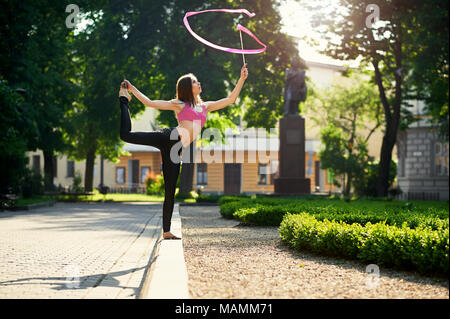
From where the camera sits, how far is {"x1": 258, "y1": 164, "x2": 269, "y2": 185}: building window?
50938mm

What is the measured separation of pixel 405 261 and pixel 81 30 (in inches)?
1143

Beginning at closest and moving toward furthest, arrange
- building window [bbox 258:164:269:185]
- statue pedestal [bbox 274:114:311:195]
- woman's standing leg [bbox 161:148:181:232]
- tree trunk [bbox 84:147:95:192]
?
woman's standing leg [bbox 161:148:181:232] < statue pedestal [bbox 274:114:311:195] < tree trunk [bbox 84:147:95:192] < building window [bbox 258:164:269:185]

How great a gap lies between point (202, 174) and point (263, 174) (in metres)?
5.22

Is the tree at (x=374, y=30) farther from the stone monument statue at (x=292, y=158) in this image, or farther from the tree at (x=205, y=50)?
the tree at (x=205, y=50)

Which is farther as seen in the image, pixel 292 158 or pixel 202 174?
pixel 202 174

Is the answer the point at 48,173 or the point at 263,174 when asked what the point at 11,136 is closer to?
the point at 48,173

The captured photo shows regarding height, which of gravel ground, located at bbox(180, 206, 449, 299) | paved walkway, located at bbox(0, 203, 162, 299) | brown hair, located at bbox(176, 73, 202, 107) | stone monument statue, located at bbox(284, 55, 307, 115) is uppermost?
stone monument statue, located at bbox(284, 55, 307, 115)

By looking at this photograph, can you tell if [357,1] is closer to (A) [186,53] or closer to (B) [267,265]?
(A) [186,53]

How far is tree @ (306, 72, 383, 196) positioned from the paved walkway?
2626cm

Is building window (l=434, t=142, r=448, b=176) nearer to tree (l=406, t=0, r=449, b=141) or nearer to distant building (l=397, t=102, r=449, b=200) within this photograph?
distant building (l=397, t=102, r=449, b=200)

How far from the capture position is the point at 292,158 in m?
24.9

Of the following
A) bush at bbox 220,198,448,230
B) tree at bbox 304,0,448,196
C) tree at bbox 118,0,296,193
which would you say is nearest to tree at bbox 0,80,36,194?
tree at bbox 118,0,296,193

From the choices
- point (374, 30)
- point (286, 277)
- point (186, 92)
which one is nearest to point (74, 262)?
point (186, 92)
